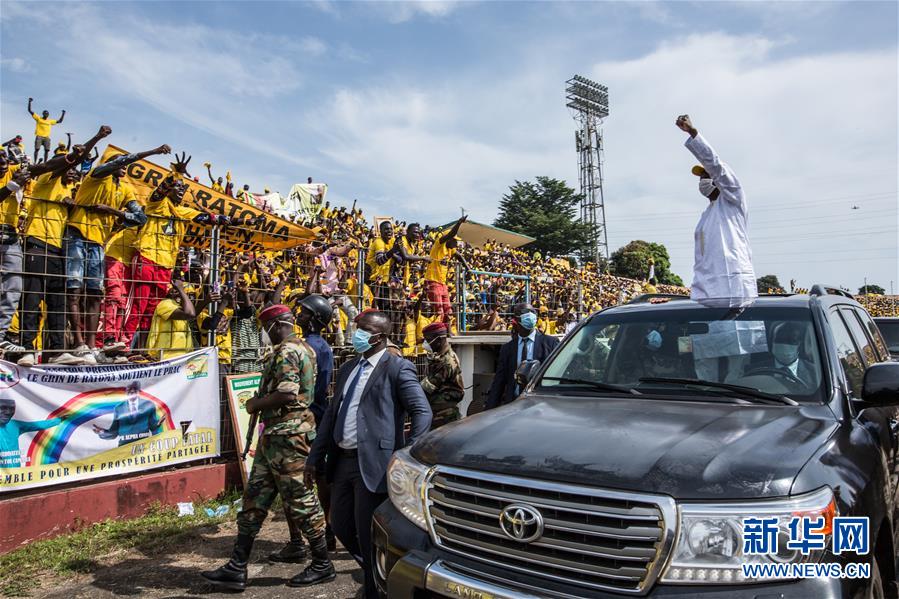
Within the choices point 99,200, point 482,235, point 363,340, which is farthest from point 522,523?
point 482,235

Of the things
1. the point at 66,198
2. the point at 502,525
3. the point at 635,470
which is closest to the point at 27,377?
the point at 66,198

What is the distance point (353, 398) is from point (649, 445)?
224 cm

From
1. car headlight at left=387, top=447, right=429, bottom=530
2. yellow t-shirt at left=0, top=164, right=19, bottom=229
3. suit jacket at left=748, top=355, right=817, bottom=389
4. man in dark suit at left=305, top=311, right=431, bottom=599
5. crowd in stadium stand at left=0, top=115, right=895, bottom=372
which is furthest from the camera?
crowd in stadium stand at left=0, top=115, right=895, bottom=372

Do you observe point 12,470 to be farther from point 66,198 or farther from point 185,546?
point 66,198

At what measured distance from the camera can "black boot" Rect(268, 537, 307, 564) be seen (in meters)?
4.99

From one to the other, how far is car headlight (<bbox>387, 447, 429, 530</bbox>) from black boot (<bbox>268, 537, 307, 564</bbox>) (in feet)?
7.95

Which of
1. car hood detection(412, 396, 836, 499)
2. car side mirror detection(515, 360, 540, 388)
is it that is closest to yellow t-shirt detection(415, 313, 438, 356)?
car side mirror detection(515, 360, 540, 388)

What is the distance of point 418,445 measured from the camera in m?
3.03

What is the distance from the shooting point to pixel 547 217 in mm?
45500

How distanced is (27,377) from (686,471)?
17.3ft

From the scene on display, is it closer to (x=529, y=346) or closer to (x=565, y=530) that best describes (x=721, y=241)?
(x=529, y=346)

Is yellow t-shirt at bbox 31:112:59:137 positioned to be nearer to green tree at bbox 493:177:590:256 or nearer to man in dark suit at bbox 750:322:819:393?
man in dark suit at bbox 750:322:819:393

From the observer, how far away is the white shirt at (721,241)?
4.32 metres

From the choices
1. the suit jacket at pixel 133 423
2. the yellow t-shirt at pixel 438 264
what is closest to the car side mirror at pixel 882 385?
the suit jacket at pixel 133 423
